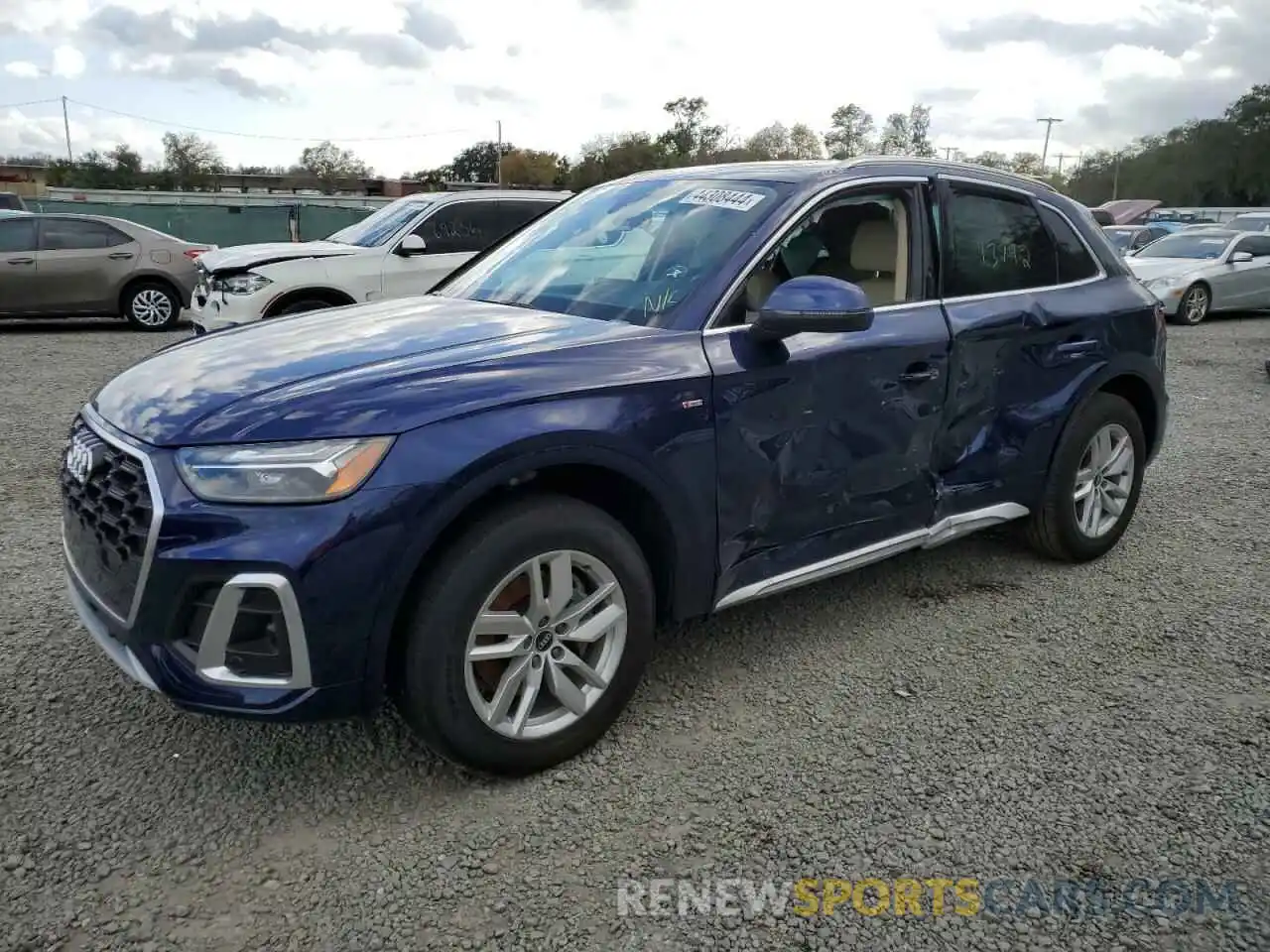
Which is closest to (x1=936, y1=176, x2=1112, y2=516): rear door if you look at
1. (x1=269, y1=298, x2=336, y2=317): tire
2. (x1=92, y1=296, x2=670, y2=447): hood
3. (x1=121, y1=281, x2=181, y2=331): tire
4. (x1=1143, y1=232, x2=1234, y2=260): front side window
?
(x1=92, y1=296, x2=670, y2=447): hood

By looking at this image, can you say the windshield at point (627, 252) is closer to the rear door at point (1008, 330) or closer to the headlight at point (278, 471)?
the rear door at point (1008, 330)

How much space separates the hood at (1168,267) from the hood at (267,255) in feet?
37.6

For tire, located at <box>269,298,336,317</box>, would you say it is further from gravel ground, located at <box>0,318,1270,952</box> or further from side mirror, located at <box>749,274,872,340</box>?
side mirror, located at <box>749,274,872,340</box>

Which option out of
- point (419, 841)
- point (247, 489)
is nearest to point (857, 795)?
point (419, 841)

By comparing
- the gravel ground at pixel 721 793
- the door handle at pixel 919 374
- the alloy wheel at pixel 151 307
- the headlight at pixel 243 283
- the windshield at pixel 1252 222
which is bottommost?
the gravel ground at pixel 721 793

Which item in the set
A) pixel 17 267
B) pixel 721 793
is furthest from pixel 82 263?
pixel 721 793

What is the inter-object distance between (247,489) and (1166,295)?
49.1 ft

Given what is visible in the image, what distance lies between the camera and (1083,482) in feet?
14.4

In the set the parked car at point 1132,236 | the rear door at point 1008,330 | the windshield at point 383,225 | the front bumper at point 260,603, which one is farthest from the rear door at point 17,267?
the parked car at point 1132,236

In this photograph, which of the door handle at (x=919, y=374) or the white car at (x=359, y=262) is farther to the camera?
the white car at (x=359, y=262)

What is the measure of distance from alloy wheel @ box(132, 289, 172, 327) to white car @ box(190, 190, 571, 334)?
11.6 ft

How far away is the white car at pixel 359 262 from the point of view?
827 centimetres

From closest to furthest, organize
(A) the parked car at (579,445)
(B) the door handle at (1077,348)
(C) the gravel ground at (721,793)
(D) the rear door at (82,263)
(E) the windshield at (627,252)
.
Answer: (C) the gravel ground at (721,793) → (A) the parked car at (579,445) → (E) the windshield at (627,252) → (B) the door handle at (1077,348) → (D) the rear door at (82,263)

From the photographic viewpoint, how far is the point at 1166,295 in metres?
14.3
